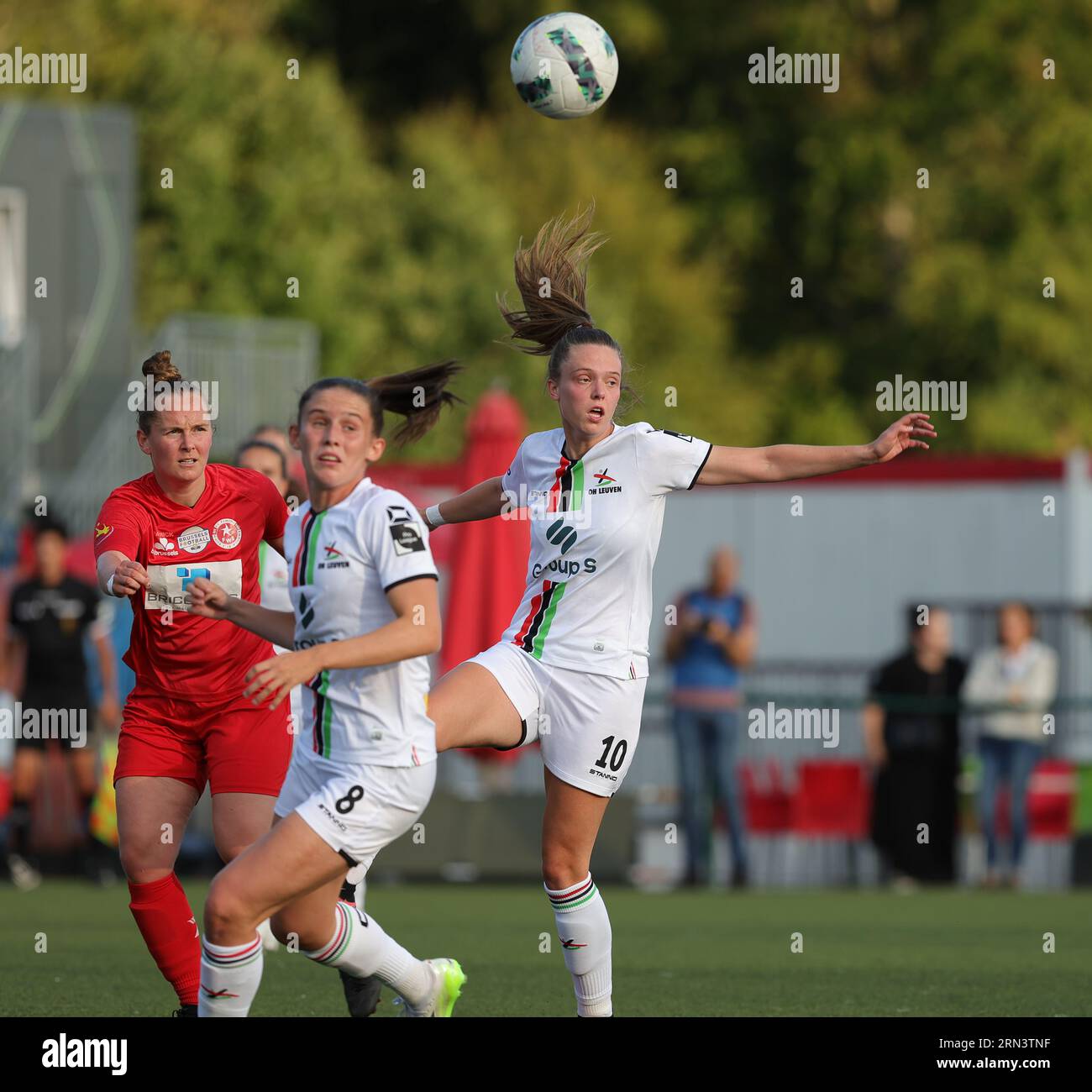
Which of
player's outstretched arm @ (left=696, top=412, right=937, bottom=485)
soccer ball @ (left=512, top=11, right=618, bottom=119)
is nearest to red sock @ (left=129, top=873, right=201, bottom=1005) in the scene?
player's outstretched arm @ (left=696, top=412, right=937, bottom=485)

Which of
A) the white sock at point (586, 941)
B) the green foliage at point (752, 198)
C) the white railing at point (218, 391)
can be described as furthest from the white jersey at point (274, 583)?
the green foliage at point (752, 198)

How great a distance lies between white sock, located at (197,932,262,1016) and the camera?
19.0 ft

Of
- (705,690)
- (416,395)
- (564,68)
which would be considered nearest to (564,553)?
(416,395)

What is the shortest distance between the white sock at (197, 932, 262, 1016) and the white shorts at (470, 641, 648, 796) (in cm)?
133

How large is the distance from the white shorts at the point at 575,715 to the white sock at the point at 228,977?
1327 millimetres

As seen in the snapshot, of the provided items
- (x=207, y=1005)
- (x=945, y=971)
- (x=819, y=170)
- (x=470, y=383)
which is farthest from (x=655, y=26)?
(x=207, y=1005)

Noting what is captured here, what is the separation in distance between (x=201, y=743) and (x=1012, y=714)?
384 inches

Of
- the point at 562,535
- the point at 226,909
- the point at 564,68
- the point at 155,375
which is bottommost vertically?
the point at 226,909

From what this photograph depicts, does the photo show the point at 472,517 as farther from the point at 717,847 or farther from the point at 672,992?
the point at 717,847

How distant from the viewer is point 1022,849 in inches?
606

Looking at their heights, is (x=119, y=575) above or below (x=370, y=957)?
above

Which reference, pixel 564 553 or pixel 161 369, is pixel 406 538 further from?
pixel 161 369

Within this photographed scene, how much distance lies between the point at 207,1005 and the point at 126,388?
63.6 feet

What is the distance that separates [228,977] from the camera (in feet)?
19.1
